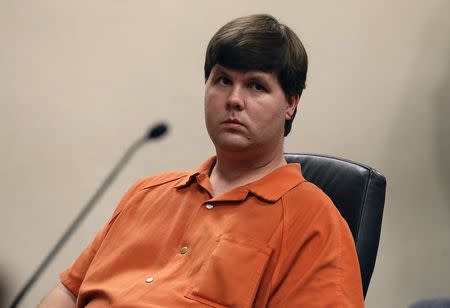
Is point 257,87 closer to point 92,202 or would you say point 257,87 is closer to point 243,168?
point 243,168

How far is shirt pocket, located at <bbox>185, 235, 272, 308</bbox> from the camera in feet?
3.25

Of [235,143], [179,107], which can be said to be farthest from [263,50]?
[179,107]

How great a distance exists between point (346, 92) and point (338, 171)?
63 centimetres

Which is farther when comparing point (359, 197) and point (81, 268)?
point (81, 268)

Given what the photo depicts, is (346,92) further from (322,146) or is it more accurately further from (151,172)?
(151,172)

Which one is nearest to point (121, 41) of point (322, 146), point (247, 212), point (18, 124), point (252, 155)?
point (18, 124)

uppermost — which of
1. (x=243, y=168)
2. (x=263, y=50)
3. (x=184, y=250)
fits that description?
(x=263, y=50)

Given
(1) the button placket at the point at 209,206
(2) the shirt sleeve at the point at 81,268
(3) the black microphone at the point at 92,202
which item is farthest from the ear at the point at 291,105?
(3) the black microphone at the point at 92,202

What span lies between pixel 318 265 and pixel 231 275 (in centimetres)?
15

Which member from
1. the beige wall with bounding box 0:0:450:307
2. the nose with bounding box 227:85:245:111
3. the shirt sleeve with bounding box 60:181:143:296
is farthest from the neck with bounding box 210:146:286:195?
the beige wall with bounding box 0:0:450:307

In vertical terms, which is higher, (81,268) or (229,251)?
(229,251)

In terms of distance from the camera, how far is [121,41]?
1.86 meters

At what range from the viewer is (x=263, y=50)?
112cm

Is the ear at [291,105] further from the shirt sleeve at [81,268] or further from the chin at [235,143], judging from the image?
the shirt sleeve at [81,268]
